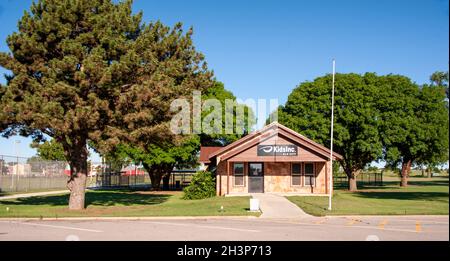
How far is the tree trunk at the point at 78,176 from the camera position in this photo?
24797 mm

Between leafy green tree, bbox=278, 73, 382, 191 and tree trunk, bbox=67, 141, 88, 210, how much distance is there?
25.0m

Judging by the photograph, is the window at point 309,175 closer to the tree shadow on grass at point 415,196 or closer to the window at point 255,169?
the window at point 255,169

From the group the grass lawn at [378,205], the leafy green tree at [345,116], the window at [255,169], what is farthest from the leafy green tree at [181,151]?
the grass lawn at [378,205]

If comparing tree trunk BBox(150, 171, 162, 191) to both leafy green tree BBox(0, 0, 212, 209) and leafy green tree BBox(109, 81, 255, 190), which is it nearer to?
leafy green tree BBox(109, 81, 255, 190)

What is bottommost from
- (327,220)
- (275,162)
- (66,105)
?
(327,220)

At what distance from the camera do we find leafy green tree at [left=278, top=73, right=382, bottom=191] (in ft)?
144

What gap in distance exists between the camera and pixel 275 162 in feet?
117

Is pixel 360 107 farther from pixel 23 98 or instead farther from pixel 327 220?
pixel 23 98

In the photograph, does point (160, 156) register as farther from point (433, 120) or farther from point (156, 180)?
point (433, 120)

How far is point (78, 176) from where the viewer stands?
2506cm

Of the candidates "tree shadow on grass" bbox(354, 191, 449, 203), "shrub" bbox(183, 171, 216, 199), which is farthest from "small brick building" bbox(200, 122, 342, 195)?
"tree shadow on grass" bbox(354, 191, 449, 203)

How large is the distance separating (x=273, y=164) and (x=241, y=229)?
67.8 feet
